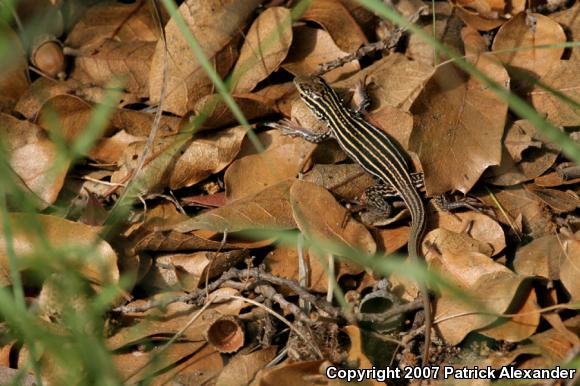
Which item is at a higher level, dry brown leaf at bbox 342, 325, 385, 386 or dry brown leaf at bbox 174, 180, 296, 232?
dry brown leaf at bbox 174, 180, 296, 232

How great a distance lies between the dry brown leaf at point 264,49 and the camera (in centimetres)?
413

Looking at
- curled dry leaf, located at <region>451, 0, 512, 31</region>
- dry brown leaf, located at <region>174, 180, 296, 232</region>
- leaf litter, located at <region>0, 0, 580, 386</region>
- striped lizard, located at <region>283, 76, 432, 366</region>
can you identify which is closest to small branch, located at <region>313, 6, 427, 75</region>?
leaf litter, located at <region>0, 0, 580, 386</region>

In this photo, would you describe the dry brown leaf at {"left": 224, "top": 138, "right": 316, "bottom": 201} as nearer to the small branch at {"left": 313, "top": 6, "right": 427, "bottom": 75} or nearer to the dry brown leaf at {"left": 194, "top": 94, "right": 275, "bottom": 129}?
the dry brown leaf at {"left": 194, "top": 94, "right": 275, "bottom": 129}

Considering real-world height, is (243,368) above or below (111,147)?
below

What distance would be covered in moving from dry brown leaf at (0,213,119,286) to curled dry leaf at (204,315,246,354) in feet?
1.91

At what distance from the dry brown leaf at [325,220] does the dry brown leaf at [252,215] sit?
0.38 ft

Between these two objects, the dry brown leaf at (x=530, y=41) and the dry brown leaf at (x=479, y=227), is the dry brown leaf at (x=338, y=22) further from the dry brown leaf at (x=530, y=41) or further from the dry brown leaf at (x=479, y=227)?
the dry brown leaf at (x=479, y=227)

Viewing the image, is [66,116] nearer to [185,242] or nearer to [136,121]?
[136,121]

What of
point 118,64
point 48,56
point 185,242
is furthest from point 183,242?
point 48,56

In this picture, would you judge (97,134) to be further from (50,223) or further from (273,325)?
(273,325)

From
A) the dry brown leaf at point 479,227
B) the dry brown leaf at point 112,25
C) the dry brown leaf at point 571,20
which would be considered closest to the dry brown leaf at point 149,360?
the dry brown leaf at point 479,227

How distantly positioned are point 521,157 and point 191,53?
2.01 metres

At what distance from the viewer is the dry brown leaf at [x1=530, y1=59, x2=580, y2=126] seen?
13.0 feet

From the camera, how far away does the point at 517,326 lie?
126 inches
